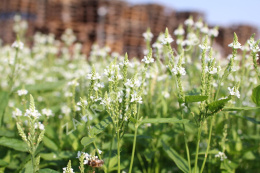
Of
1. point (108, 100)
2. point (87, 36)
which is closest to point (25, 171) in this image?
point (108, 100)

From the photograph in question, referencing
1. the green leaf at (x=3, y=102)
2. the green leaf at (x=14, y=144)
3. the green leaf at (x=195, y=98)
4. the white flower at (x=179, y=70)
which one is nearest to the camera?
the green leaf at (x=195, y=98)

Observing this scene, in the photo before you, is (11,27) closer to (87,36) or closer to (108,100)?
(87,36)

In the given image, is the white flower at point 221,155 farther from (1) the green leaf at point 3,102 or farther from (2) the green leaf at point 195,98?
(1) the green leaf at point 3,102

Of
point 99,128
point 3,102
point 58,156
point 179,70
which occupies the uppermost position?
point 179,70

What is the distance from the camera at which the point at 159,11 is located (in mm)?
11656

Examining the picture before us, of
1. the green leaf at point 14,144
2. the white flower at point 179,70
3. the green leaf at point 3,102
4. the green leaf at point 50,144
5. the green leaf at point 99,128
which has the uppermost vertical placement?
the white flower at point 179,70

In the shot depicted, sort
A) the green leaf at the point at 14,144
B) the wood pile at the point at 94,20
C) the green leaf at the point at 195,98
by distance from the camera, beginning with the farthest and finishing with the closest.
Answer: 1. the wood pile at the point at 94,20
2. the green leaf at the point at 14,144
3. the green leaf at the point at 195,98

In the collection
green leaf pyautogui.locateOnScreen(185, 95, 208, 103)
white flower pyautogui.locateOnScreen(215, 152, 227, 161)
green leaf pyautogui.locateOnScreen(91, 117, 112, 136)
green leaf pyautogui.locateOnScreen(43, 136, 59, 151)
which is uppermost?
green leaf pyautogui.locateOnScreen(185, 95, 208, 103)

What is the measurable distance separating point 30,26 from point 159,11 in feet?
16.0

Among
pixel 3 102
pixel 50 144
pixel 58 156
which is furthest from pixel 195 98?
pixel 3 102

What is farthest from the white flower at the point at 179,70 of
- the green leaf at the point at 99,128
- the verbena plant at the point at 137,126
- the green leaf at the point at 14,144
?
the green leaf at the point at 14,144

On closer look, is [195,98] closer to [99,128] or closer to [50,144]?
[99,128]

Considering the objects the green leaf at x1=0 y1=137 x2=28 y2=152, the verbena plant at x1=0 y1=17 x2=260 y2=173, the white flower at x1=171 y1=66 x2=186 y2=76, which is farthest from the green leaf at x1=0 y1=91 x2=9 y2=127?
the white flower at x1=171 y1=66 x2=186 y2=76

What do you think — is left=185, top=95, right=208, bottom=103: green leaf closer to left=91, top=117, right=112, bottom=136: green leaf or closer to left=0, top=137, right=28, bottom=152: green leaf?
left=91, top=117, right=112, bottom=136: green leaf
